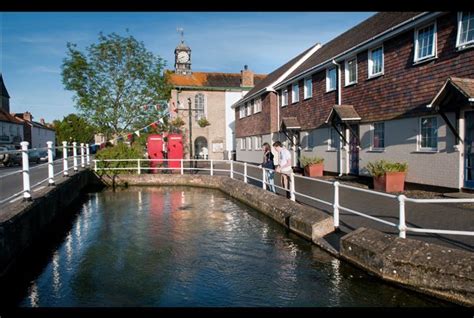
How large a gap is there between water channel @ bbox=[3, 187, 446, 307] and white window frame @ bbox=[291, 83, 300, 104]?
13245 mm

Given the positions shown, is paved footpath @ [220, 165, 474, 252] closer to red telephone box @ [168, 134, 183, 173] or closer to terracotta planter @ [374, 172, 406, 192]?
terracotta planter @ [374, 172, 406, 192]

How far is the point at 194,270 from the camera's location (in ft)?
18.6

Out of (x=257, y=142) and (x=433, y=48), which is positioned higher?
(x=433, y=48)

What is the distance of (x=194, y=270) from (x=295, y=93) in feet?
57.8

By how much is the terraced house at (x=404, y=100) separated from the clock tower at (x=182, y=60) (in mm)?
25605

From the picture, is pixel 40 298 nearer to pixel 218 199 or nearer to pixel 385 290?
pixel 385 290

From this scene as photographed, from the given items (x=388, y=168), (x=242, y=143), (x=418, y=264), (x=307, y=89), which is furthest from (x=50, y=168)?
(x=242, y=143)

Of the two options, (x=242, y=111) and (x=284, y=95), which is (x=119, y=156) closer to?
(x=284, y=95)

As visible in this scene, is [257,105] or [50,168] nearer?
[50,168]

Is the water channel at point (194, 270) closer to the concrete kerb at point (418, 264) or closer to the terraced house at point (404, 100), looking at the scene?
the concrete kerb at point (418, 264)

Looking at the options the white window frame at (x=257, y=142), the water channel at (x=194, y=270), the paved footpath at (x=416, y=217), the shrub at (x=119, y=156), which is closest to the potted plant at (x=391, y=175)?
the paved footpath at (x=416, y=217)

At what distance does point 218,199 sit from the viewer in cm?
1356

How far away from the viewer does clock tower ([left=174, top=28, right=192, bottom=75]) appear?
42500 mm

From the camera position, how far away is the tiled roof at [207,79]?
129ft
